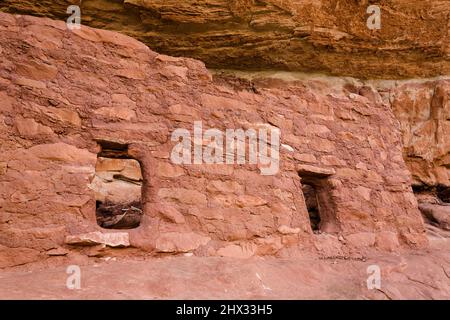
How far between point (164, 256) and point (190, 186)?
47 cm

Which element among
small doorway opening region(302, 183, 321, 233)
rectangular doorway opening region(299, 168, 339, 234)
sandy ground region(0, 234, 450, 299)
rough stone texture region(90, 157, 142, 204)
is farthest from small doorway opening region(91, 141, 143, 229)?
small doorway opening region(302, 183, 321, 233)

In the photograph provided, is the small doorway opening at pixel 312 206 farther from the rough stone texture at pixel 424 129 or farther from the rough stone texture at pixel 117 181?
the rough stone texture at pixel 424 129

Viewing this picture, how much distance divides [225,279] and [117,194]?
2904 millimetres

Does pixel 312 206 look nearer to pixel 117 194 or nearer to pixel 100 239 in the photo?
pixel 117 194

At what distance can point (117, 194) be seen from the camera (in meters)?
4.74

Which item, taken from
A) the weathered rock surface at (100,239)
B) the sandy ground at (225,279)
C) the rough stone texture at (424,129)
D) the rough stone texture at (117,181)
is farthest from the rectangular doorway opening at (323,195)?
the rough stone texture at (424,129)

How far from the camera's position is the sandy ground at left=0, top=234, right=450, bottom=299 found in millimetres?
1841

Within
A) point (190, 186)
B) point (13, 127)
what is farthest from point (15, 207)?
point (190, 186)

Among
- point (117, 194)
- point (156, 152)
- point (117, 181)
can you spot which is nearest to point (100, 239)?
point (156, 152)

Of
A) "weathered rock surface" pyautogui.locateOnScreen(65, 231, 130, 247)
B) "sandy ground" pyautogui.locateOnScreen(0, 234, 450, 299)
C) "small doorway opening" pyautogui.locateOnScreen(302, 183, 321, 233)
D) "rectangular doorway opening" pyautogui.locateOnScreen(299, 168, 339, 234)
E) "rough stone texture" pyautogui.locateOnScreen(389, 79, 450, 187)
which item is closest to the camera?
"sandy ground" pyautogui.locateOnScreen(0, 234, 450, 299)

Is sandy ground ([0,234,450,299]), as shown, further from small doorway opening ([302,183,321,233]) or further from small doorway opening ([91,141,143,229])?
small doorway opening ([91,141,143,229])

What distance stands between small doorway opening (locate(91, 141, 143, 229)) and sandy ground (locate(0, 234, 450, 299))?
4.55 feet

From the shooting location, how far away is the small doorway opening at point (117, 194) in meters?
3.83
